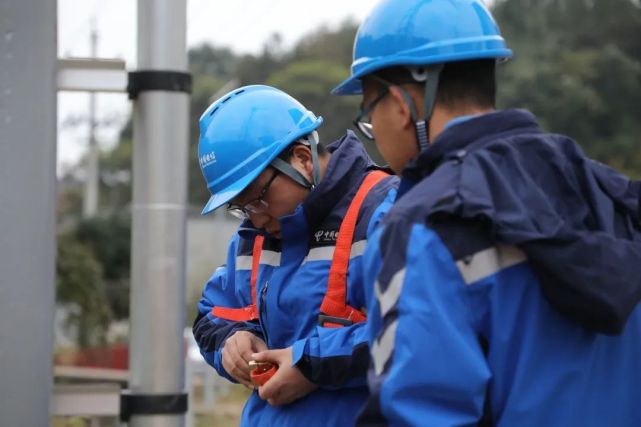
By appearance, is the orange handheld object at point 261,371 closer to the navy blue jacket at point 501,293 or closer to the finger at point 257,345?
the finger at point 257,345

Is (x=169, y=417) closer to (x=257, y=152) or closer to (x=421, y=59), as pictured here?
(x=257, y=152)

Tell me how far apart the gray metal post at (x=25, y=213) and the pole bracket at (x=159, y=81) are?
368 millimetres

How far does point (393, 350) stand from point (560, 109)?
39842 mm

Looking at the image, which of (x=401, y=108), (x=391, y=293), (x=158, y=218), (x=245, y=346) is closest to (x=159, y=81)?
(x=158, y=218)

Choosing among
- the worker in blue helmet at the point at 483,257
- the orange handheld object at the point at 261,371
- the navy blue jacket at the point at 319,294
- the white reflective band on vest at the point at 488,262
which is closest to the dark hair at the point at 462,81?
the worker in blue helmet at the point at 483,257

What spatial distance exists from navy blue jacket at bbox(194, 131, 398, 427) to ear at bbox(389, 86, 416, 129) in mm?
654

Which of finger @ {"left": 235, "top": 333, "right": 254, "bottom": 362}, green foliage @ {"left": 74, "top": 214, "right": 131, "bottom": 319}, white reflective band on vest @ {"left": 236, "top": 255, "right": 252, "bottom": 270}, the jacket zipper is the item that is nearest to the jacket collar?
the jacket zipper

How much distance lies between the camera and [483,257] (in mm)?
2455

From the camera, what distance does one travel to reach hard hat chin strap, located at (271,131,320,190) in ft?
11.8

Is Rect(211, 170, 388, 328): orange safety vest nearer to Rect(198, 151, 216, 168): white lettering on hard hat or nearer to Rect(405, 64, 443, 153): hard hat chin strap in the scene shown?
Rect(198, 151, 216, 168): white lettering on hard hat

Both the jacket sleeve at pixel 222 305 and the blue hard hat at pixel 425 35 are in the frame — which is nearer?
the blue hard hat at pixel 425 35

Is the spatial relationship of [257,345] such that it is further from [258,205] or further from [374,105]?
[374,105]

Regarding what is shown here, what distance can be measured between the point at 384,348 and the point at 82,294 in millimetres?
24529

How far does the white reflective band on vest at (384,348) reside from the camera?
2.43 metres
